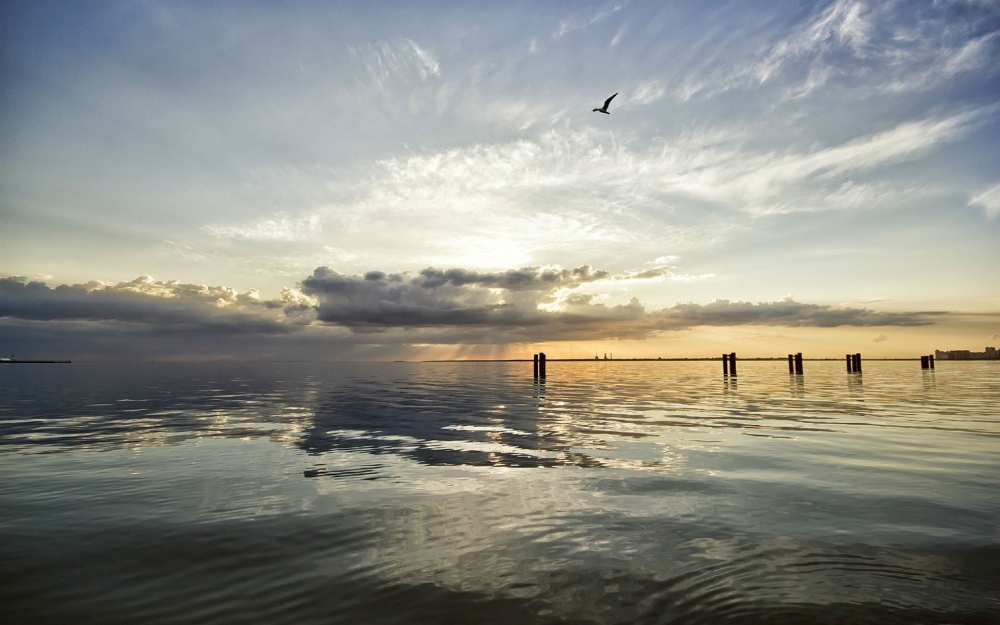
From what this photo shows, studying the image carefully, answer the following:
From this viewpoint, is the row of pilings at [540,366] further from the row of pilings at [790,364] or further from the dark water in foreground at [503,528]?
the dark water in foreground at [503,528]

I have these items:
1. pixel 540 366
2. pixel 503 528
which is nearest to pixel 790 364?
pixel 540 366

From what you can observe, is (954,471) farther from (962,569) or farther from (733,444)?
(962,569)

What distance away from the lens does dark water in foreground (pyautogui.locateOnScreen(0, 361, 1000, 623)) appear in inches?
219

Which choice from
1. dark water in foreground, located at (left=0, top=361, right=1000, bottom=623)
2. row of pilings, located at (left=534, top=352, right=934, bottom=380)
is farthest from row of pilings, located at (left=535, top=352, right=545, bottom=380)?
dark water in foreground, located at (left=0, top=361, right=1000, bottom=623)

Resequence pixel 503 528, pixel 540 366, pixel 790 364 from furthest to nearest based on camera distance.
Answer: pixel 790 364 → pixel 540 366 → pixel 503 528

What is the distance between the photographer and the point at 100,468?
12.9 meters

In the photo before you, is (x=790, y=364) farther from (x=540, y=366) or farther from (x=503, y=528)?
(x=503, y=528)

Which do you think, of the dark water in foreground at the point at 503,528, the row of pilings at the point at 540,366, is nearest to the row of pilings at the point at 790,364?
the row of pilings at the point at 540,366

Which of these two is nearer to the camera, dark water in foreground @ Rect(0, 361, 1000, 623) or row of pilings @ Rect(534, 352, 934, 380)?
dark water in foreground @ Rect(0, 361, 1000, 623)

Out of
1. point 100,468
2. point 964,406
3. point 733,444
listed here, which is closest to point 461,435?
point 733,444

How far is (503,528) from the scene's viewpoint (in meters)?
8.09

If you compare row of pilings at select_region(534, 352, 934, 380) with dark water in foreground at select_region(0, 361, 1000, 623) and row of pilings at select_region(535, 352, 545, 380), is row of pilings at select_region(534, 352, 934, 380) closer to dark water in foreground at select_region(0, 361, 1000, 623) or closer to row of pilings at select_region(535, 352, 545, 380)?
row of pilings at select_region(535, 352, 545, 380)

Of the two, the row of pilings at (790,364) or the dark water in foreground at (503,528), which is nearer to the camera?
the dark water in foreground at (503,528)

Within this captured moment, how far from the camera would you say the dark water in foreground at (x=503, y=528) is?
5.57 metres
